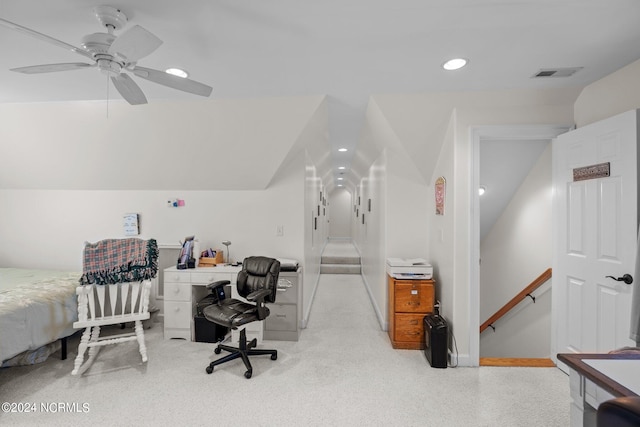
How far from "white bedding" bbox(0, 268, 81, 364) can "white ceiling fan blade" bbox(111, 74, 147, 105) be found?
6.51 feet

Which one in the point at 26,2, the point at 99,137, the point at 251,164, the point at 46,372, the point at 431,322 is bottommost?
the point at 46,372

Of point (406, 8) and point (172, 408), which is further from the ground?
point (406, 8)

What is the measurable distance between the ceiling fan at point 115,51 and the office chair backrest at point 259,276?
168cm

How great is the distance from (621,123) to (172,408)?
12.5ft

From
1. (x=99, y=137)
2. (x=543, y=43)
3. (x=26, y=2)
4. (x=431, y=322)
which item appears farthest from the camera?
(x=99, y=137)

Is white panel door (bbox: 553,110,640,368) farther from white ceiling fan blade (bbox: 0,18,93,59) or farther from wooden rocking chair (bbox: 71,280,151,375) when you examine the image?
wooden rocking chair (bbox: 71,280,151,375)

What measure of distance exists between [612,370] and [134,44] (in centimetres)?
248

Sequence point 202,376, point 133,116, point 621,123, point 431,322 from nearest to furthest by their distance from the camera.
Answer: point 621,123 < point 202,376 < point 431,322 < point 133,116

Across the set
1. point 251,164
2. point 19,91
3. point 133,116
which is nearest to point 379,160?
point 251,164

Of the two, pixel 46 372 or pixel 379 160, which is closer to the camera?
pixel 46 372

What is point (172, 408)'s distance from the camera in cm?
215

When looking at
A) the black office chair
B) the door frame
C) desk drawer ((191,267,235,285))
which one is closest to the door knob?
the door frame

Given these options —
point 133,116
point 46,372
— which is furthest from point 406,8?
point 46,372

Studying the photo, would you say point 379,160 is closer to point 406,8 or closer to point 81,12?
point 406,8
